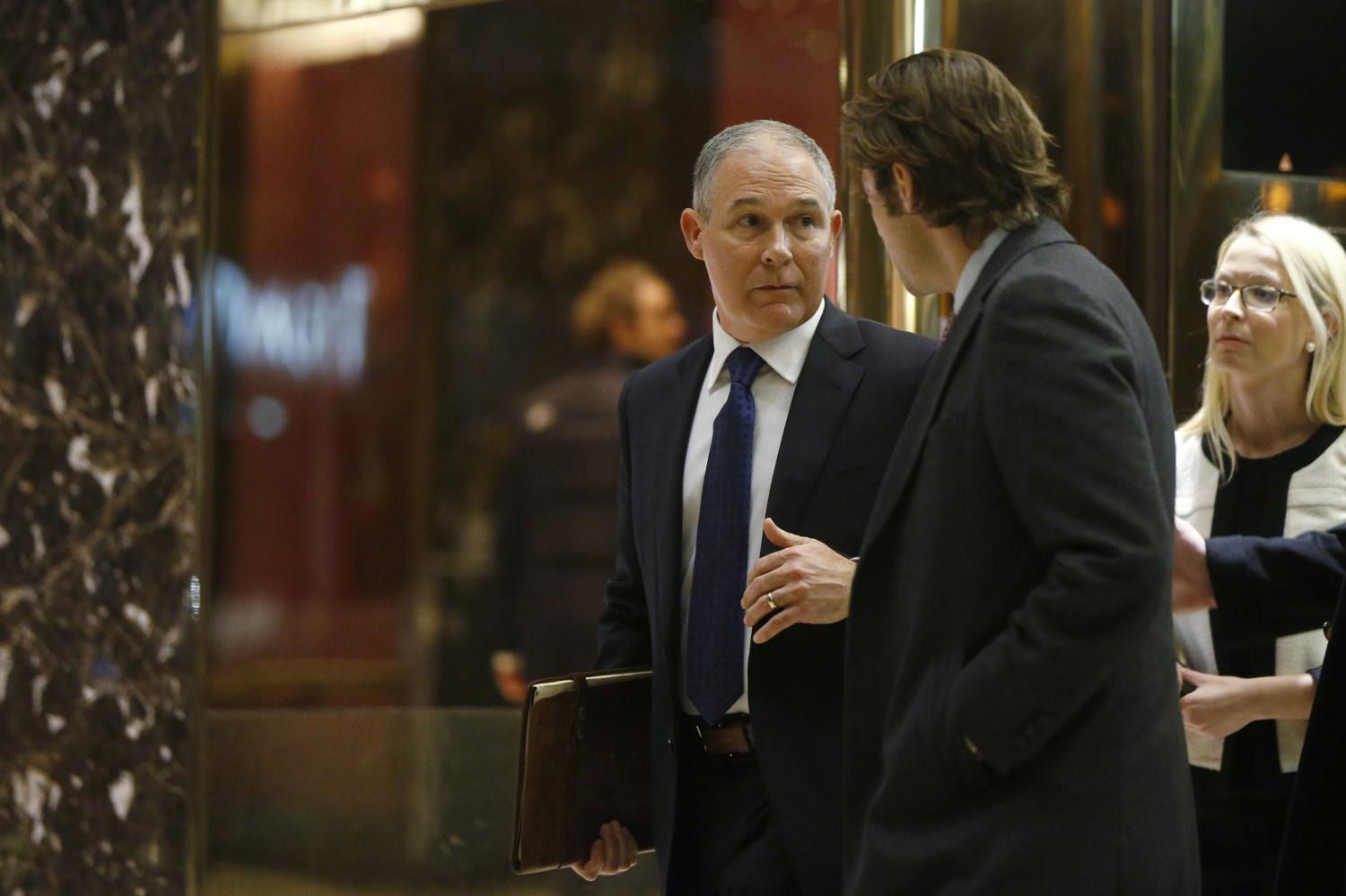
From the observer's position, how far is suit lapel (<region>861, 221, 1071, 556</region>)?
5.65 ft

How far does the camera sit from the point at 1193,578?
7.68 feet

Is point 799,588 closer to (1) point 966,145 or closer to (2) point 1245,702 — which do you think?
(1) point 966,145

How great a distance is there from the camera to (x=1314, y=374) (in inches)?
96.6

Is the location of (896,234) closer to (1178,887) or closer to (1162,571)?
(1162,571)

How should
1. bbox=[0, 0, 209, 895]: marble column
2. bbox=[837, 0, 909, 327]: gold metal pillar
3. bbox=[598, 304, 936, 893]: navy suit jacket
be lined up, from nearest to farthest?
bbox=[598, 304, 936, 893]: navy suit jacket, bbox=[837, 0, 909, 327]: gold metal pillar, bbox=[0, 0, 209, 895]: marble column

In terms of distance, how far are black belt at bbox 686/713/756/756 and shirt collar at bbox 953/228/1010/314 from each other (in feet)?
2.31

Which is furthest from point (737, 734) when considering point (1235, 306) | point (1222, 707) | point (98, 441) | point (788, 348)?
point (98, 441)

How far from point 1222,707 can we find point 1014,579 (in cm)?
89

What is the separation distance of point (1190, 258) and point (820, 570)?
5.50 ft

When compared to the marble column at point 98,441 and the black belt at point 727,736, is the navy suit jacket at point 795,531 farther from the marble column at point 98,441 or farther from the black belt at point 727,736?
the marble column at point 98,441

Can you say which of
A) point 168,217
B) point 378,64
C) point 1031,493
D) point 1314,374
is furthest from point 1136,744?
point 168,217

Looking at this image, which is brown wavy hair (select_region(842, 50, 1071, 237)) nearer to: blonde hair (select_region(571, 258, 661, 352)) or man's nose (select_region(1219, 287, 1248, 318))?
man's nose (select_region(1219, 287, 1248, 318))

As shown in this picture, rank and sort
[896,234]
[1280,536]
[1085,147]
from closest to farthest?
[896,234]
[1280,536]
[1085,147]

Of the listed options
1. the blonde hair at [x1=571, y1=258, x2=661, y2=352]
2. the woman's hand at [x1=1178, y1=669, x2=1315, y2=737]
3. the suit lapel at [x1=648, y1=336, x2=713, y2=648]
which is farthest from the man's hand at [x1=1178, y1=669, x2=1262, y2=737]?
the blonde hair at [x1=571, y1=258, x2=661, y2=352]
